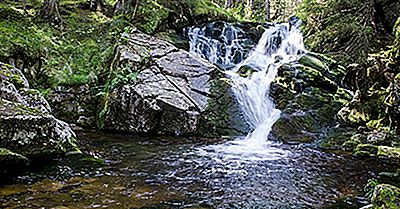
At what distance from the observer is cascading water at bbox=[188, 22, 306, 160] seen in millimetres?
10008

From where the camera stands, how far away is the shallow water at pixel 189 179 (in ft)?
15.6

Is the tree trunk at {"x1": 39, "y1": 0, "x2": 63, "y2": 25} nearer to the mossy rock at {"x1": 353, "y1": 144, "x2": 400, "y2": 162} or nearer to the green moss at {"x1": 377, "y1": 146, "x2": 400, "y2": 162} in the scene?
the mossy rock at {"x1": 353, "y1": 144, "x2": 400, "y2": 162}

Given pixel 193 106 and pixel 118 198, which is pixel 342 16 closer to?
pixel 193 106

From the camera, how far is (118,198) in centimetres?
478

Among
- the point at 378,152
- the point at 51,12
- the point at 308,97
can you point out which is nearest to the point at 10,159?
the point at 378,152

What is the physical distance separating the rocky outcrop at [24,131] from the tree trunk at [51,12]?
294 inches

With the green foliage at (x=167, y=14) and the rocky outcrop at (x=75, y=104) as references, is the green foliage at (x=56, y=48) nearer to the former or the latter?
the rocky outcrop at (x=75, y=104)

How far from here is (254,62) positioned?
14688 mm

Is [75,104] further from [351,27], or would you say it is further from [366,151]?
[351,27]

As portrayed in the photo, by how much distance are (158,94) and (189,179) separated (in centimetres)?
471

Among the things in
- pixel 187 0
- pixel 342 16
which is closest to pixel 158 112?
pixel 342 16

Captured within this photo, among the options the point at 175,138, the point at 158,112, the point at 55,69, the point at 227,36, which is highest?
the point at 227,36

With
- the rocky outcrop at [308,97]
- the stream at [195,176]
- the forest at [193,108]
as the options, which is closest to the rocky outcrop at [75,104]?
the forest at [193,108]

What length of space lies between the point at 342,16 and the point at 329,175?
6329mm
